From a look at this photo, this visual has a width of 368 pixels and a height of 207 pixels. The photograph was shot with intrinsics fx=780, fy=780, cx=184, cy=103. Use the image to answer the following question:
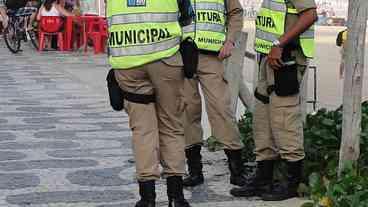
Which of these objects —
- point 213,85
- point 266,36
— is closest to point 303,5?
point 266,36

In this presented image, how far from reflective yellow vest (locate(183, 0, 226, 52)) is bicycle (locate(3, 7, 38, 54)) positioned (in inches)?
537

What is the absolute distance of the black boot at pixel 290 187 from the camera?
5379 millimetres

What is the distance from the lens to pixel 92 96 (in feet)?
37.0

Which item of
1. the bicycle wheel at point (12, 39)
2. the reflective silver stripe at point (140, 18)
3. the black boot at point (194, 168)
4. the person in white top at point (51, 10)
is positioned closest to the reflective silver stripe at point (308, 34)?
the reflective silver stripe at point (140, 18)

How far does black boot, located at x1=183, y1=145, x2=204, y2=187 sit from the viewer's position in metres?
5.82

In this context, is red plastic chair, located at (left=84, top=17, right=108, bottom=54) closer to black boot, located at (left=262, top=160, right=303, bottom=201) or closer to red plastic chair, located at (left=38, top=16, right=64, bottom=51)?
red plastic chair, located at (left=38, top=16, right=64, bottom=51)

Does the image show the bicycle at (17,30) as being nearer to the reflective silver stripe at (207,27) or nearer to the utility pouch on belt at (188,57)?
the reflective silver stripe at (207,27)

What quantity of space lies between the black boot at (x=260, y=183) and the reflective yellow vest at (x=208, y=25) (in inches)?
36.2

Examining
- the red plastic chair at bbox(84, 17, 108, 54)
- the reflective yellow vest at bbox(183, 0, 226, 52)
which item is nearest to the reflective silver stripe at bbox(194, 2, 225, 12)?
the reflective yellow vest at bbox(183, 0, 226, 52)

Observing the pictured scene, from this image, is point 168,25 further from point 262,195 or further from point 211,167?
point 211,167

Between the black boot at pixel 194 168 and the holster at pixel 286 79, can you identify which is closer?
the holster at pixel 286 79

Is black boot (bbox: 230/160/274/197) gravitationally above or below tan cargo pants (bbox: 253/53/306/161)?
below

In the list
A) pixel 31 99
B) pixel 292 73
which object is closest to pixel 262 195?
pixel 292 73

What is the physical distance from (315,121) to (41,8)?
13.4m
